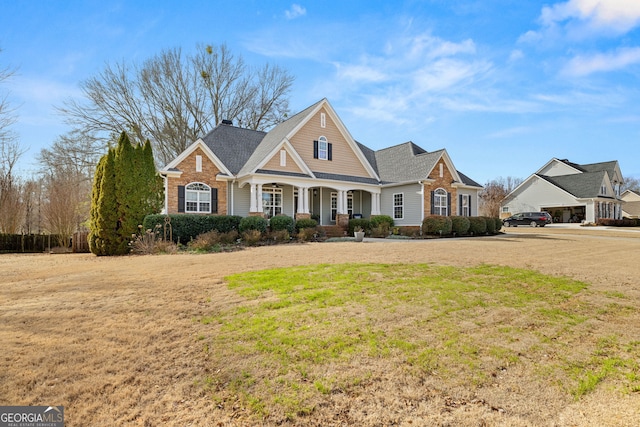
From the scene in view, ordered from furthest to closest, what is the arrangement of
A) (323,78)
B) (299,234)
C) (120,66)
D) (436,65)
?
(120,66)
(299,234)
(323,78)
(436,65)

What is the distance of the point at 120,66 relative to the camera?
1062 inches

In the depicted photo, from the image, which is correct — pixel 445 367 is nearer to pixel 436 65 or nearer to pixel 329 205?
pixel 436 65

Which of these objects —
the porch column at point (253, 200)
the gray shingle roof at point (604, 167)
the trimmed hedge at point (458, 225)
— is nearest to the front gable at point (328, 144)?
the porch column at point (253, 200)


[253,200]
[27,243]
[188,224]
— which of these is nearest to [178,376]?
[188,224]

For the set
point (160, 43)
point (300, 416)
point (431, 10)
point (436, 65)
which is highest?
point (160, 43)

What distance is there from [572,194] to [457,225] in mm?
26168

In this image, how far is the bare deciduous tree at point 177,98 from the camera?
2683cm

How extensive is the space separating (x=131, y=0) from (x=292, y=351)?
11467 mm

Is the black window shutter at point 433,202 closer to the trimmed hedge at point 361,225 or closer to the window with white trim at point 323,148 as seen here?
the trimmed hedge at point 361,225

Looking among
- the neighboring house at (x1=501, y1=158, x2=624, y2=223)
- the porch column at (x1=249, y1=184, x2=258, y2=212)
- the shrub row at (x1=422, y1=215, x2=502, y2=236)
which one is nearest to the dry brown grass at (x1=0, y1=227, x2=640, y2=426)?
the porch column at (x1=249, y1=184, x2=258, y2=212)

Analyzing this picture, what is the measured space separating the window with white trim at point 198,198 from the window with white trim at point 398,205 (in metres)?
12.2

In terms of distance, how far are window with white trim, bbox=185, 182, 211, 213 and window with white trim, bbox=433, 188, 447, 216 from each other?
1409cm

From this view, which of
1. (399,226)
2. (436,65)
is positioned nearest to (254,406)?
(436,65)

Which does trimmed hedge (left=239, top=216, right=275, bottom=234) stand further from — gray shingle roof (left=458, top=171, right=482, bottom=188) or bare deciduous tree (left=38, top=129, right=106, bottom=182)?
bare deciduous tree (left=38, top=129, right=106, bottom=182)
